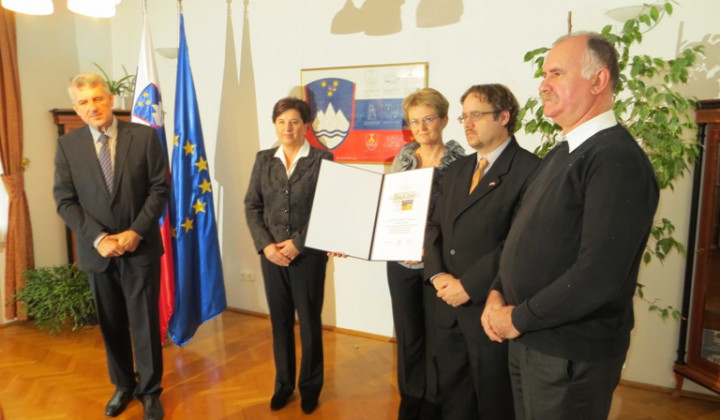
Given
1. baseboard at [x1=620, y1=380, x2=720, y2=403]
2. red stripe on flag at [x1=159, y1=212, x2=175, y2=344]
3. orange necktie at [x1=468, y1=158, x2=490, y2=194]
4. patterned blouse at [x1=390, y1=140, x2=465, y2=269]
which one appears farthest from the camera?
red stripe on flag at [x1=159, y1=212, x2=175, y2=344]

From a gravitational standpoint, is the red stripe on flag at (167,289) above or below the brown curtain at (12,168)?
below

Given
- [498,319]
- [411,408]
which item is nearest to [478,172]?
[498,319]

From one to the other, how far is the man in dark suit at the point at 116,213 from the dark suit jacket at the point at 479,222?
4.77 feet

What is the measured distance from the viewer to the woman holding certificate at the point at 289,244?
2.38 meters

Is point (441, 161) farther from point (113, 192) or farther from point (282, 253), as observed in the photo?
point (113, 192)

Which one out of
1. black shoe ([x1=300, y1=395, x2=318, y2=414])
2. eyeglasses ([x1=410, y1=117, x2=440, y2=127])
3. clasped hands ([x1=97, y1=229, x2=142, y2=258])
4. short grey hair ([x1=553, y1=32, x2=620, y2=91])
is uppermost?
short grey hair ([x1=553, y1=32, x2=620, y2=91])

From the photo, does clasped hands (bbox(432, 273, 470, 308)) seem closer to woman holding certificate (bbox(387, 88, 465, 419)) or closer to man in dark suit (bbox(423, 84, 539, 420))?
man in dark suit (bbox(423, 84, 539, 420))

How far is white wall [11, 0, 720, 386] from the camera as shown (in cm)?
271

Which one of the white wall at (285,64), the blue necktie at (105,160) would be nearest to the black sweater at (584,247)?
the white wall at (285,64)

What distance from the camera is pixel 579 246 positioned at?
1.22 meters

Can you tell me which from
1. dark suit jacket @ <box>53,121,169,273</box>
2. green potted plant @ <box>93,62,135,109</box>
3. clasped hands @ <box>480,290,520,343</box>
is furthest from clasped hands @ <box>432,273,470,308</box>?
green potted plant @ <box>93,62,135,109</box>

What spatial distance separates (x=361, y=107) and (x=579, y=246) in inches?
93.1

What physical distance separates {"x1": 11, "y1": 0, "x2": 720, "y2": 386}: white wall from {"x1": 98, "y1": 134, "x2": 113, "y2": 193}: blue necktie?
155 centimetres

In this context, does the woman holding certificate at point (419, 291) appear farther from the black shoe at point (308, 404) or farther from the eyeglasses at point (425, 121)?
the black shoe at point (308, 404)
